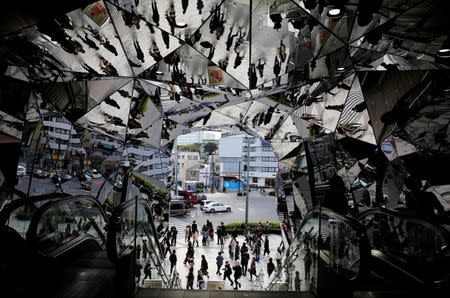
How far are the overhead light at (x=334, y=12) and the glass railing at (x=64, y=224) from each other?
5.47m

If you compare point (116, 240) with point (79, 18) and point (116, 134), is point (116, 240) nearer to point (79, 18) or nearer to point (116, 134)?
point (79, 18)

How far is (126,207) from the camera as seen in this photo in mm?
5480

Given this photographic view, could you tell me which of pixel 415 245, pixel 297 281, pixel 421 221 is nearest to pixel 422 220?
pixel 421 221

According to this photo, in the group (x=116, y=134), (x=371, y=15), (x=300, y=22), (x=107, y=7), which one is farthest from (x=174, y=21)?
(x=116, y=134)

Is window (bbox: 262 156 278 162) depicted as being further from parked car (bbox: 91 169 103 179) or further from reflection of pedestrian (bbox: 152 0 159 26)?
reflection of pedestrian (bbox: 152 0 159 26)

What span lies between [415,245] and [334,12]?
4297 millimetres

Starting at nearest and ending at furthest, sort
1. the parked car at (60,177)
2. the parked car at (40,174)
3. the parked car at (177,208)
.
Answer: the parked car at (40,174)
the parked car at (60,177)
the parked car at (177,208)

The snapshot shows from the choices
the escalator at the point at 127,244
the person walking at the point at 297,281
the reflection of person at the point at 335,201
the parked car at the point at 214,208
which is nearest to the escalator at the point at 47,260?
the escalator at the point at 127,244

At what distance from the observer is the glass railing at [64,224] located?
194 inches

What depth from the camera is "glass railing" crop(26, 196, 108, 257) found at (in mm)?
4926

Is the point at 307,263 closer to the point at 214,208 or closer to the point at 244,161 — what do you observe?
the point at 214,208

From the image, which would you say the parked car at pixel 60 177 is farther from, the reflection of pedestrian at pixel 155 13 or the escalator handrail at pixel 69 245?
the reflection of pedestrian at pixel 155 13

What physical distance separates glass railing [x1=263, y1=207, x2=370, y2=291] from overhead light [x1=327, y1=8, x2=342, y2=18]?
3.49 m

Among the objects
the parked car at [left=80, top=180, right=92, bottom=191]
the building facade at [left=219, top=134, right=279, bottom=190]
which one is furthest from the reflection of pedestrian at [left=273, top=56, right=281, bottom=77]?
the building facade at [left=219, top=134, right=279, bottom=190]
